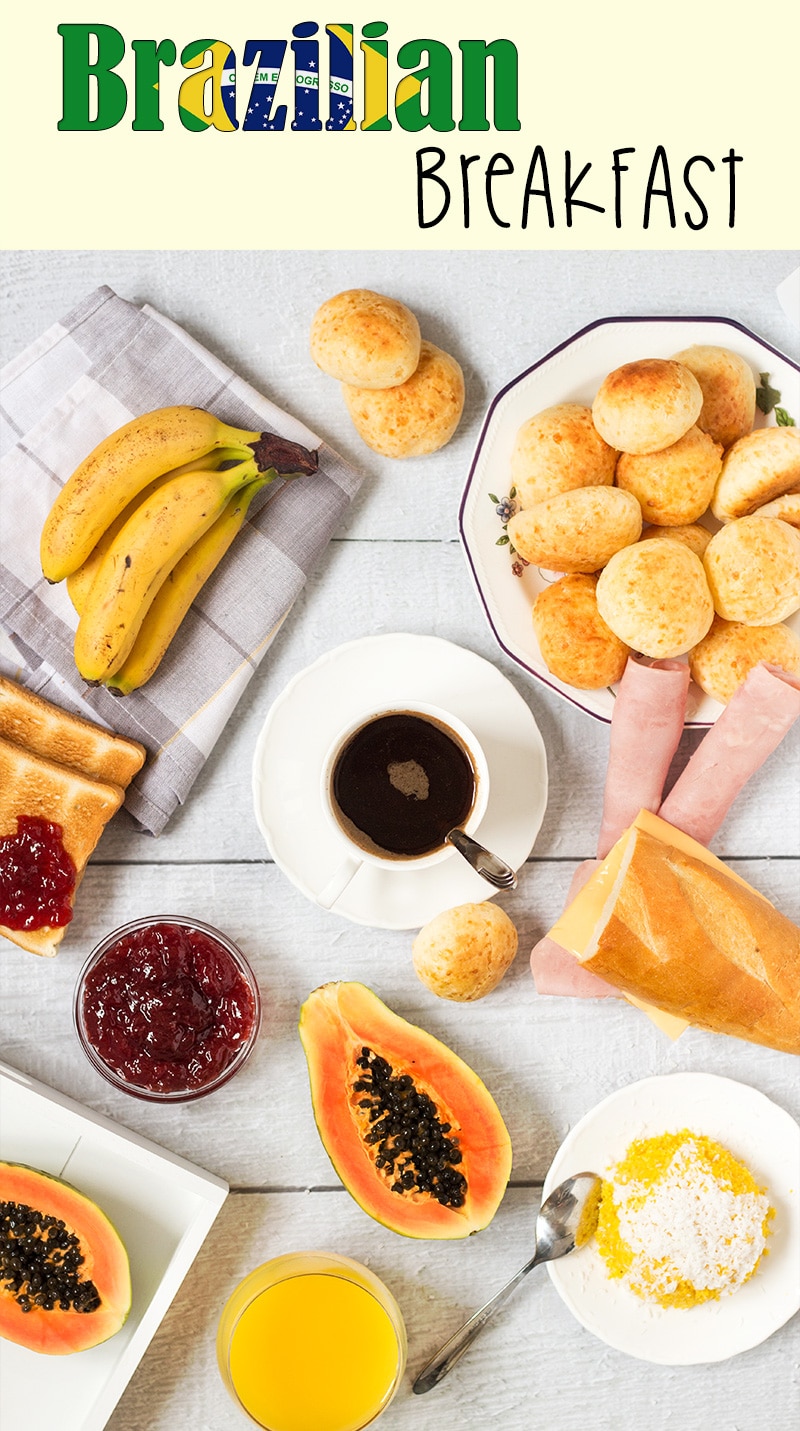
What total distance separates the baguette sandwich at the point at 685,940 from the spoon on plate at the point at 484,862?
5.7 inches

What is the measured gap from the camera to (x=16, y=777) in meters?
1.27

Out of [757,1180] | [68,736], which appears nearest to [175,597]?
[68,736]

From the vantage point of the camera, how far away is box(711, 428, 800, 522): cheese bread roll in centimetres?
121

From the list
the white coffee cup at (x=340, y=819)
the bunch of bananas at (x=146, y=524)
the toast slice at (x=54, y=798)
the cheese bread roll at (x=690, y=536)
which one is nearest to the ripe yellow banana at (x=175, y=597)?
the bunch of bananas at (x=146, y=524)

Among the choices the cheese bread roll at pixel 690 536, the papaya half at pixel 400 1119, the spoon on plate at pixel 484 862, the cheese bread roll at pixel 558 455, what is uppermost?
the cheese bread roll at pixel 558 455

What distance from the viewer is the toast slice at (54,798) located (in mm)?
1265

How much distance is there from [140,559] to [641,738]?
2.10 feet

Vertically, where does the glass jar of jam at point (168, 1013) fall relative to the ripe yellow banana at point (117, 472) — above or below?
below

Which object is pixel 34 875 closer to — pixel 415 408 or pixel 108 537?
pixel 108 537

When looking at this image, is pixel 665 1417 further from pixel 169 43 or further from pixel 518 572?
pixel 169 43

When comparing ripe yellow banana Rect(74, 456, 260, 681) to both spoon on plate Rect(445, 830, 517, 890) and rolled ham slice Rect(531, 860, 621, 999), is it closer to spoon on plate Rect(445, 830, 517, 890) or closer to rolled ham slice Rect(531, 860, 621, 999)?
spoon on plate Rect(445, 830, 517, 890)

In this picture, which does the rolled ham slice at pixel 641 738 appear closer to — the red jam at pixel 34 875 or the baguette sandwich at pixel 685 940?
the baguette sandwich at pixel 685 940

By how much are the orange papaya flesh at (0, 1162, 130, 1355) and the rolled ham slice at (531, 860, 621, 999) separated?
0.62 m

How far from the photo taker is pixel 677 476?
1.21m
